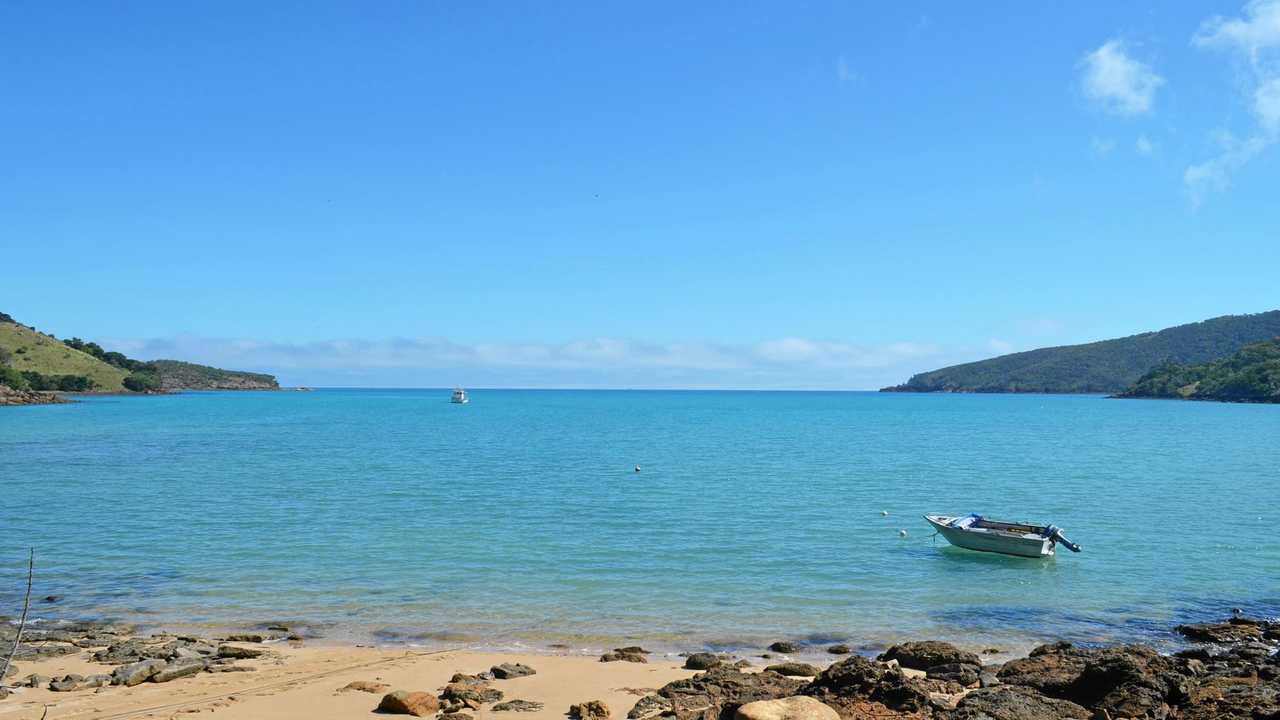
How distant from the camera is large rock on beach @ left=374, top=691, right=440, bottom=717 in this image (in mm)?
11469

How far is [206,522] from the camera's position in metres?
28.1

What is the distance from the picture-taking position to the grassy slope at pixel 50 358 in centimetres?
15588

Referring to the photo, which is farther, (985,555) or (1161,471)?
(1161,471)

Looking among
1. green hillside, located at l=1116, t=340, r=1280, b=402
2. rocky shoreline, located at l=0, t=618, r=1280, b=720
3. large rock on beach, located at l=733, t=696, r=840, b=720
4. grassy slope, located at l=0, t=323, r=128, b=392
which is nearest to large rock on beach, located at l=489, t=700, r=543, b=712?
rocky shoreline, located at l=0, t=618, r=1280, b=720

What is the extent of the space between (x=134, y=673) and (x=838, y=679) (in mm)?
10128

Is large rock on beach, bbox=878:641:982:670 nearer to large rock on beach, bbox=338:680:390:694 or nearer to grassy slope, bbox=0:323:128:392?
large rock on beach, bbox=338:680:390:694

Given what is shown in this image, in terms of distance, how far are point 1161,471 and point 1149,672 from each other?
134 feet

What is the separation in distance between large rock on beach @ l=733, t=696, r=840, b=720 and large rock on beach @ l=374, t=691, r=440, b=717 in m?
4.35

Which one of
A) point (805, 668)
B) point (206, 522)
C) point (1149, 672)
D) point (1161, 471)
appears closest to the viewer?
point (1149, 672)

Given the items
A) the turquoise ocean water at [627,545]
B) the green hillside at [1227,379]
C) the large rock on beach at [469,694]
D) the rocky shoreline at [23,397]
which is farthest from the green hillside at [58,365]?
the green hillside at [1227,379]

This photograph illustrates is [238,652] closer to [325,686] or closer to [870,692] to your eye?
[325,686]

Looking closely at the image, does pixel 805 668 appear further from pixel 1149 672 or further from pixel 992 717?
pixel 1149 672

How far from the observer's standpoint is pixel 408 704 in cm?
1149

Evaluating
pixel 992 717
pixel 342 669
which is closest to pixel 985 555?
pixel 992 717
